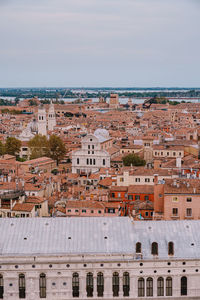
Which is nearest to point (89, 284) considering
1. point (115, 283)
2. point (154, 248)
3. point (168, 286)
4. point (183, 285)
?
point (115, 283)

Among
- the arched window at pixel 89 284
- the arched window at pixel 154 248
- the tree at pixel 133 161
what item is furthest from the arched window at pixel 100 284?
the tree at pixel 133 161

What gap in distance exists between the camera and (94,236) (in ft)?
60.6

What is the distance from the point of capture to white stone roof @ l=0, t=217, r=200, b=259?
1780 cm

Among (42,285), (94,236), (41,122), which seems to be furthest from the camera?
(41,122)

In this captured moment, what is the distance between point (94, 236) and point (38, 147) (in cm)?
4142

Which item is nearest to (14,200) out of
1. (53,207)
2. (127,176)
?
(53,207)

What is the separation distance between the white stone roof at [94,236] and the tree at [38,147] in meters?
38.1

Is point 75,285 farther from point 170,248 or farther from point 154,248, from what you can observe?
point 170,248

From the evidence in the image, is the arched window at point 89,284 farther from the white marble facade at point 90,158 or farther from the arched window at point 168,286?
the white marble facade at point 90,158

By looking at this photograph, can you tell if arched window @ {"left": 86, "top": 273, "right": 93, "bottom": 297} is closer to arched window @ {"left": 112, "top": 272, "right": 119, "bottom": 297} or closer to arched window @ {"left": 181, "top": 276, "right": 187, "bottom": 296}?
arched window @ {"left": 112, "top": 272, "right": 119, "bottom": 297}

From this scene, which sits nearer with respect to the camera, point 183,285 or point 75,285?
point 75,285

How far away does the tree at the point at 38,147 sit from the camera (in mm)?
57331

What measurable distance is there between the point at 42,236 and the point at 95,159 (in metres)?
33.1

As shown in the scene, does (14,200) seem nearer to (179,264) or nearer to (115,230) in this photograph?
(115,230)
